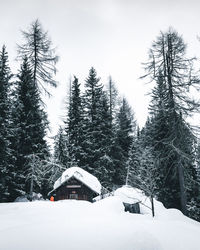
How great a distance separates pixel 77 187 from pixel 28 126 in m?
8.12

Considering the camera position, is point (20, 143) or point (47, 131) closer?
point (20, 143)

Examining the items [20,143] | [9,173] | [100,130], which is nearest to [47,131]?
[20,143]

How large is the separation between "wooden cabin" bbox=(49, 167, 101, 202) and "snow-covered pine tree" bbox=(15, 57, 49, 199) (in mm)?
2639

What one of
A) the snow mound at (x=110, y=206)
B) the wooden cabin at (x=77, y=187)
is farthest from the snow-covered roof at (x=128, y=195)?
the wooden cabin at (x=77, y=187)

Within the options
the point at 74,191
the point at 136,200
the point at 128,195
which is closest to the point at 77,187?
the point at 74,191

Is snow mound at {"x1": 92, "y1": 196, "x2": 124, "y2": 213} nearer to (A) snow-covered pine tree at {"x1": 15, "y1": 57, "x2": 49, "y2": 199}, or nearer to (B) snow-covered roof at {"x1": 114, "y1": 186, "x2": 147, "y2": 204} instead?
(B) snow-covered roof at {"x1": 114, "y1": 186, "x2": 147, "y2": 204}

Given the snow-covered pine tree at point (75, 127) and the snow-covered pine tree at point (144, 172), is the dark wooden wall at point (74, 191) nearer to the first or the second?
the snow-covered pine tree at point (75, 127)

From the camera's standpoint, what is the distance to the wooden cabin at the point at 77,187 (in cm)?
1792

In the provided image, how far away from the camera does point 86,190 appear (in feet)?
60.6

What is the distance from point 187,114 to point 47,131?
42.9 feet

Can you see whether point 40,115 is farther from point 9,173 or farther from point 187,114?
point 187,114

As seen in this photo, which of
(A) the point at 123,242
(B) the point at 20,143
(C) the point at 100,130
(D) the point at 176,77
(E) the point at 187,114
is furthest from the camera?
(C) the point at 100,130

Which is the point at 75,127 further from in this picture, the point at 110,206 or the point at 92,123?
the point at 110,206

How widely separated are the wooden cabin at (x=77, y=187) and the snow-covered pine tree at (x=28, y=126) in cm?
264
